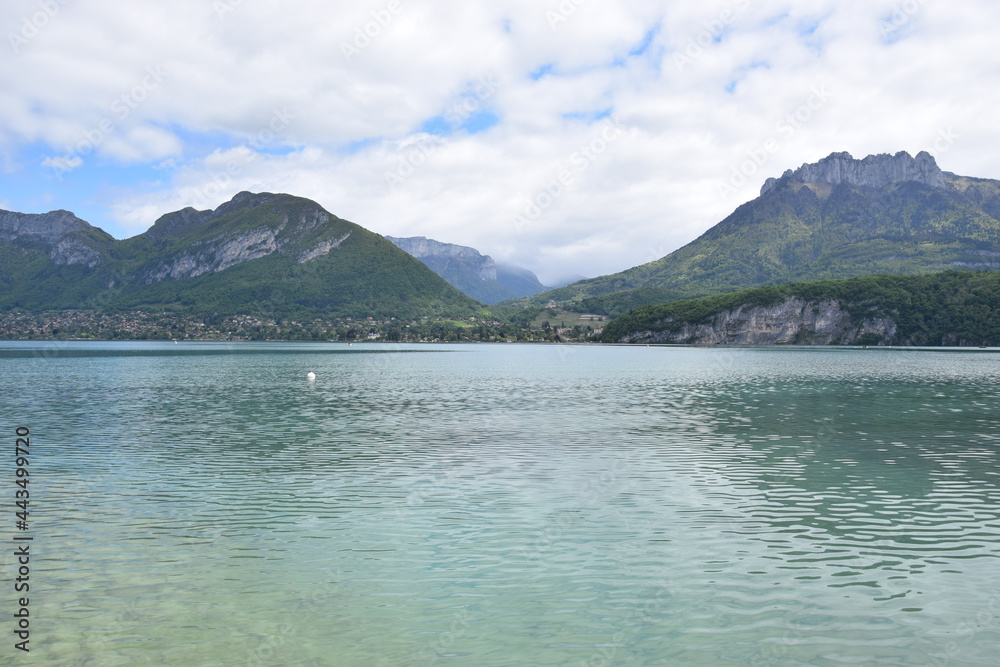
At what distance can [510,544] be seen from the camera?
2084cm

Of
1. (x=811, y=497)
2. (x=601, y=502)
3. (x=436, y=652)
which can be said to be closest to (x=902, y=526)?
(x=811, y=497)

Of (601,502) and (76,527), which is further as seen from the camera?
(601,502)

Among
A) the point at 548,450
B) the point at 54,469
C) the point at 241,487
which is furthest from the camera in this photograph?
the point at 548,450

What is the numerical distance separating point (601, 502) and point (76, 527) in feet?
65.3

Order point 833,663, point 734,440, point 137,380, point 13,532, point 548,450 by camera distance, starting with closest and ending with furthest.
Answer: point 833,663 → point 13,532 → point 548,450 → point 734,440 → point 137,380

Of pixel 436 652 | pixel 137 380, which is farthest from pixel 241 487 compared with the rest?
pixel 137 380

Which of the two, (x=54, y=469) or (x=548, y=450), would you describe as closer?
(x=54, y=469)

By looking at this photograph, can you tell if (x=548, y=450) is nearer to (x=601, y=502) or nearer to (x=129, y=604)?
(x=601, y=502)

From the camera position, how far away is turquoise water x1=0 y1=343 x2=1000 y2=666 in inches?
556

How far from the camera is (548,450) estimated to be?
38.4 metres

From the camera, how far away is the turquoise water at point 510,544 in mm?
14133

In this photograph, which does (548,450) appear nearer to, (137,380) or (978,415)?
(978,415)

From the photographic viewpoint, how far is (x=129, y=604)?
15.8m

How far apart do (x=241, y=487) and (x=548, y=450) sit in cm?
1776
